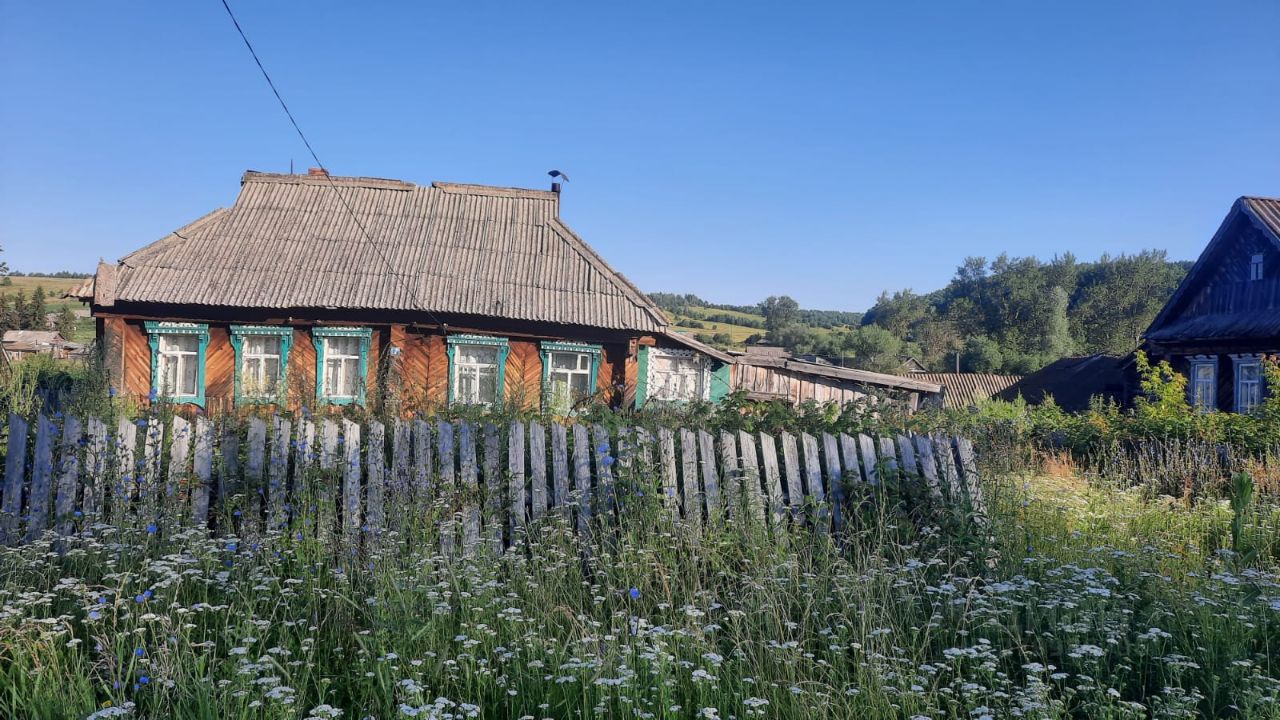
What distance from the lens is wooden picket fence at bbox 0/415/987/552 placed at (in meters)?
4.80

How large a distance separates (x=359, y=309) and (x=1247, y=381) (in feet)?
67.0

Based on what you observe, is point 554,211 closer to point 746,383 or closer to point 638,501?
point 746,383

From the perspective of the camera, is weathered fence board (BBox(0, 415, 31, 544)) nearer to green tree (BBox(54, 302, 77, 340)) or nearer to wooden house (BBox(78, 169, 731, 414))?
wooden house (BBox(78, 169, 731, 414))

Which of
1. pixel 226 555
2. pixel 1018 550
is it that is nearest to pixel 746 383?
pixel 1018 550

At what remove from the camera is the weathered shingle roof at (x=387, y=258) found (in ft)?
55.9

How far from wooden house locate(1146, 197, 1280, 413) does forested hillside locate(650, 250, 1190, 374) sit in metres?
37.4

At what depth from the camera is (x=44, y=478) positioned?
5.02 m

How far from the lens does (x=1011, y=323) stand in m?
74.1

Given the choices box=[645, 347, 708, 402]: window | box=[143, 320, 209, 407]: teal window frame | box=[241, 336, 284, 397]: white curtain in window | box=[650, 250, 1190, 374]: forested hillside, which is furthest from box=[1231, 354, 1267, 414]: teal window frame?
box=[650, 250, 1190, 374]: forested hillside

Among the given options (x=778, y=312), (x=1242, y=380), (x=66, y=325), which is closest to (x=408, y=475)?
(x=1242, y=380)

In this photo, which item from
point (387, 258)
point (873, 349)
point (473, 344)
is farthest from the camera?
point (873, 349)

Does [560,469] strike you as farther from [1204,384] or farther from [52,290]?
[52,290]

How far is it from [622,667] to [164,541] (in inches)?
108

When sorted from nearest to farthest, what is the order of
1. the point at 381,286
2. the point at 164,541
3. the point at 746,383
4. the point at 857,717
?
1. the point at 857,717
2. the point at 164,541
3. the point at 381,286
4. the point at 746,383
